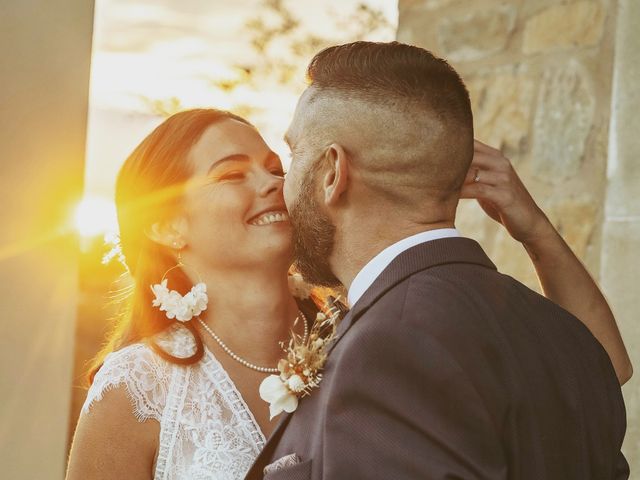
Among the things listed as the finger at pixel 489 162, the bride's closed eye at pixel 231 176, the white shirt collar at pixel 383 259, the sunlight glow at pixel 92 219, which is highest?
the finger at pixel 489 162

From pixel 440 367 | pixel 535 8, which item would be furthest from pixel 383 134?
pixel 535 8

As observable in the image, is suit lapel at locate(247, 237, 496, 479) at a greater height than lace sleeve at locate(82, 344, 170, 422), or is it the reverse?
suit lapel at locate(247, 237, 496, 479)

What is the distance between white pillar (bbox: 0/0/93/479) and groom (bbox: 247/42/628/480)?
141 centimetres

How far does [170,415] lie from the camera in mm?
2572

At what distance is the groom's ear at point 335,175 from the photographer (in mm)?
1878

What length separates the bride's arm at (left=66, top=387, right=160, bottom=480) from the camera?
2465mm

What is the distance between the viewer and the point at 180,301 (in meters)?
2.75

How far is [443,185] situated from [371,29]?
6.14 meters

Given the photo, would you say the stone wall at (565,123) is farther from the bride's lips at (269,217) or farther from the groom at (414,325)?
the groom at (414,325)

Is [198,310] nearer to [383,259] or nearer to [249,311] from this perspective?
[249,311]

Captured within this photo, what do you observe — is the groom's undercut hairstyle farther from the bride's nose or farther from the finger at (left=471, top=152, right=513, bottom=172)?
the bride's nose

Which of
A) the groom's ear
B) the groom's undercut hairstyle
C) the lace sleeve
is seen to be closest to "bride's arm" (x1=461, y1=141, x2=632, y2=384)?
the groom's undercut hairstyle

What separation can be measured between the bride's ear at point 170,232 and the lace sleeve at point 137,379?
34 cm

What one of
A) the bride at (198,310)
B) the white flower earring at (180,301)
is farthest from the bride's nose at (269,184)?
the white flower earring at (180,301)
